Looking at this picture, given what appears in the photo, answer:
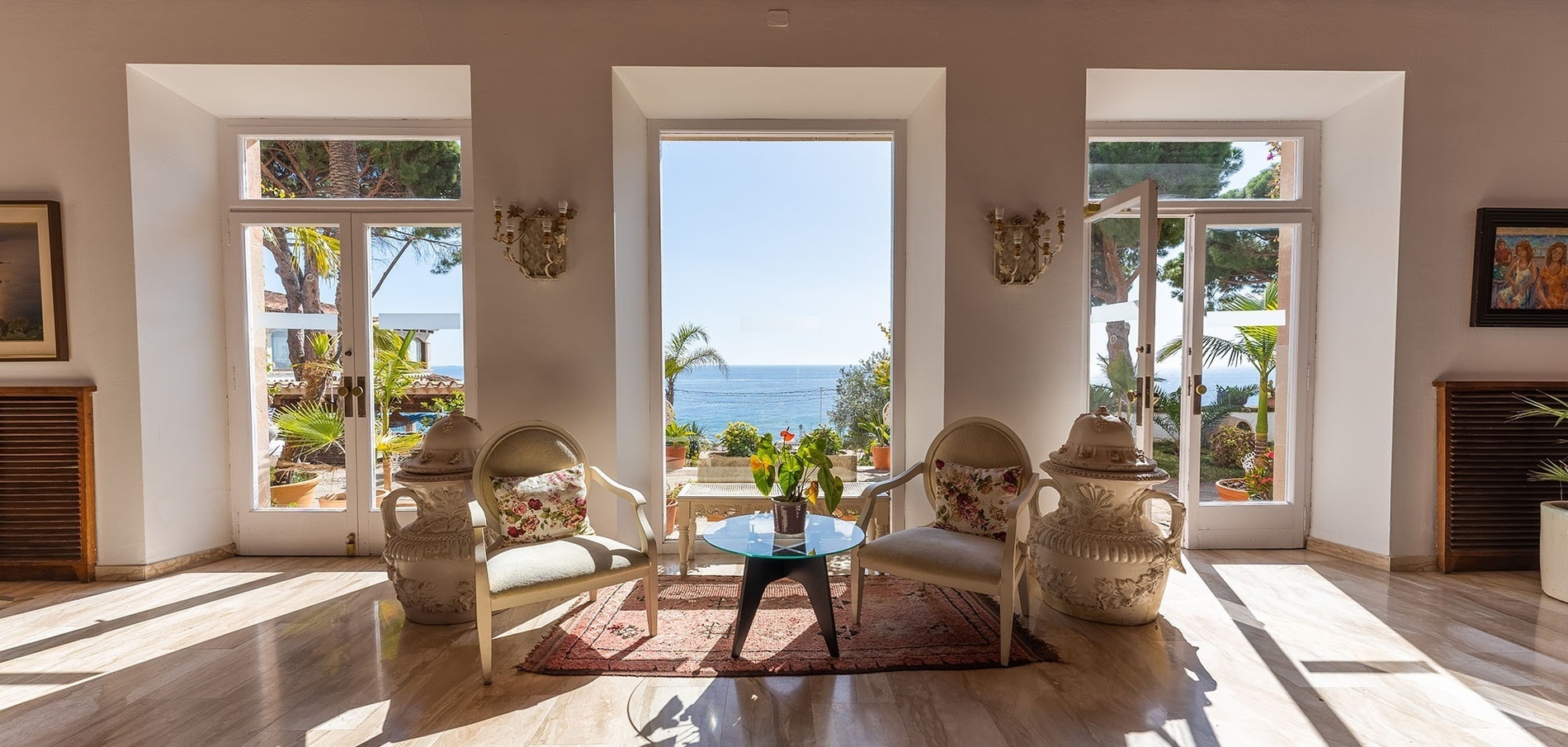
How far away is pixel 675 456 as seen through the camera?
456 cm

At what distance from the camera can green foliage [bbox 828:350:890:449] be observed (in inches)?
177

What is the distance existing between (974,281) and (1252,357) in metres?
2.17

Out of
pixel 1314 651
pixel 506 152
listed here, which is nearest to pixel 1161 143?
pixel 1314 651

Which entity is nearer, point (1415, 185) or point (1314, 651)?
point (1314, 651)

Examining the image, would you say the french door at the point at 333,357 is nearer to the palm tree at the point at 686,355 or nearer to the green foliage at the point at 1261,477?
the palm tree at the point at 686,355

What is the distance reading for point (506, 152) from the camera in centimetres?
356

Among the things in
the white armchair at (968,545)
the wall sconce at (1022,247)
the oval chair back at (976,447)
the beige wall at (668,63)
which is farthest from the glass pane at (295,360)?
the wall sconce at (1022,247)

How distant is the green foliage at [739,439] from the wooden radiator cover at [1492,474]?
157 inches

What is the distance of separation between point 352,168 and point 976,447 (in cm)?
420

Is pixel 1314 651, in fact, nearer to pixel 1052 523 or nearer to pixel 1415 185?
pixel 1052 523

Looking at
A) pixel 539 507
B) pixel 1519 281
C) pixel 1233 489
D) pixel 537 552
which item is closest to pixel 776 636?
pixel 537 552

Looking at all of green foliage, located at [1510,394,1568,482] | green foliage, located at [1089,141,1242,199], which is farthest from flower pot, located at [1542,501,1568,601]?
green foliage, located at [1089,141,1242,199]

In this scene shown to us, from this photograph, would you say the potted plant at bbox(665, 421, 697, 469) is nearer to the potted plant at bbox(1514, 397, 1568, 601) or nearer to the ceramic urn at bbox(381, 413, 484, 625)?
the ceramic urn at bbox(381, 413, 484, 625)

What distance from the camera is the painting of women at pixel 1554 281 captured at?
382 cm
